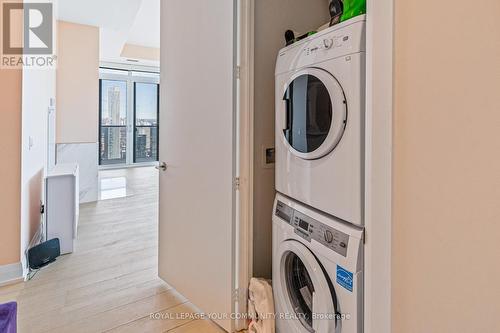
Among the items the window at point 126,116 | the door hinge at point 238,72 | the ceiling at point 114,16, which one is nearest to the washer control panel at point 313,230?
the door hinge at point 238,72

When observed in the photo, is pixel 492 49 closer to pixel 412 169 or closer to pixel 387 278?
pixel 412 169

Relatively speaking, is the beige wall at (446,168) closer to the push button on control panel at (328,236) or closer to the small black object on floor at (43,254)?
the push button on control panel at (328,236)

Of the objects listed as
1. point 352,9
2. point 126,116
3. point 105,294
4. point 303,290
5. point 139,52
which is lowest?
point 105,294

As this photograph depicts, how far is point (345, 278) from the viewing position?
125 centimetres

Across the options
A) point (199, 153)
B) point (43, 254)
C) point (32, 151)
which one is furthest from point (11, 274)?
point (199, 153)

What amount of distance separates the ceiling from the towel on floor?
13.1 ft

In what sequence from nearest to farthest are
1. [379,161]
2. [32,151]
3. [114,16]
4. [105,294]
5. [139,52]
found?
[379,161] < [105,294] < [32,151] < [114,16] < [139,52]

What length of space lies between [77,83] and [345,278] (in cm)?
516

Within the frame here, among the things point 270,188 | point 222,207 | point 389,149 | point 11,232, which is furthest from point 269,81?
point 11,232

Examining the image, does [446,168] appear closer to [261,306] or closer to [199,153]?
[261,306]

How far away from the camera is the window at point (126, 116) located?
8578 millimetres

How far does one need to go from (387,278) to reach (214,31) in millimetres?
1587

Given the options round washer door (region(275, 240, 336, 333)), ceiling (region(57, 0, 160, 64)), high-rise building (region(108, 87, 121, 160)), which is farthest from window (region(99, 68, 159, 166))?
round washer door (region(275, 240, 336, 333))

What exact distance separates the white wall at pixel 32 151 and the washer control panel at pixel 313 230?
2.19 m
